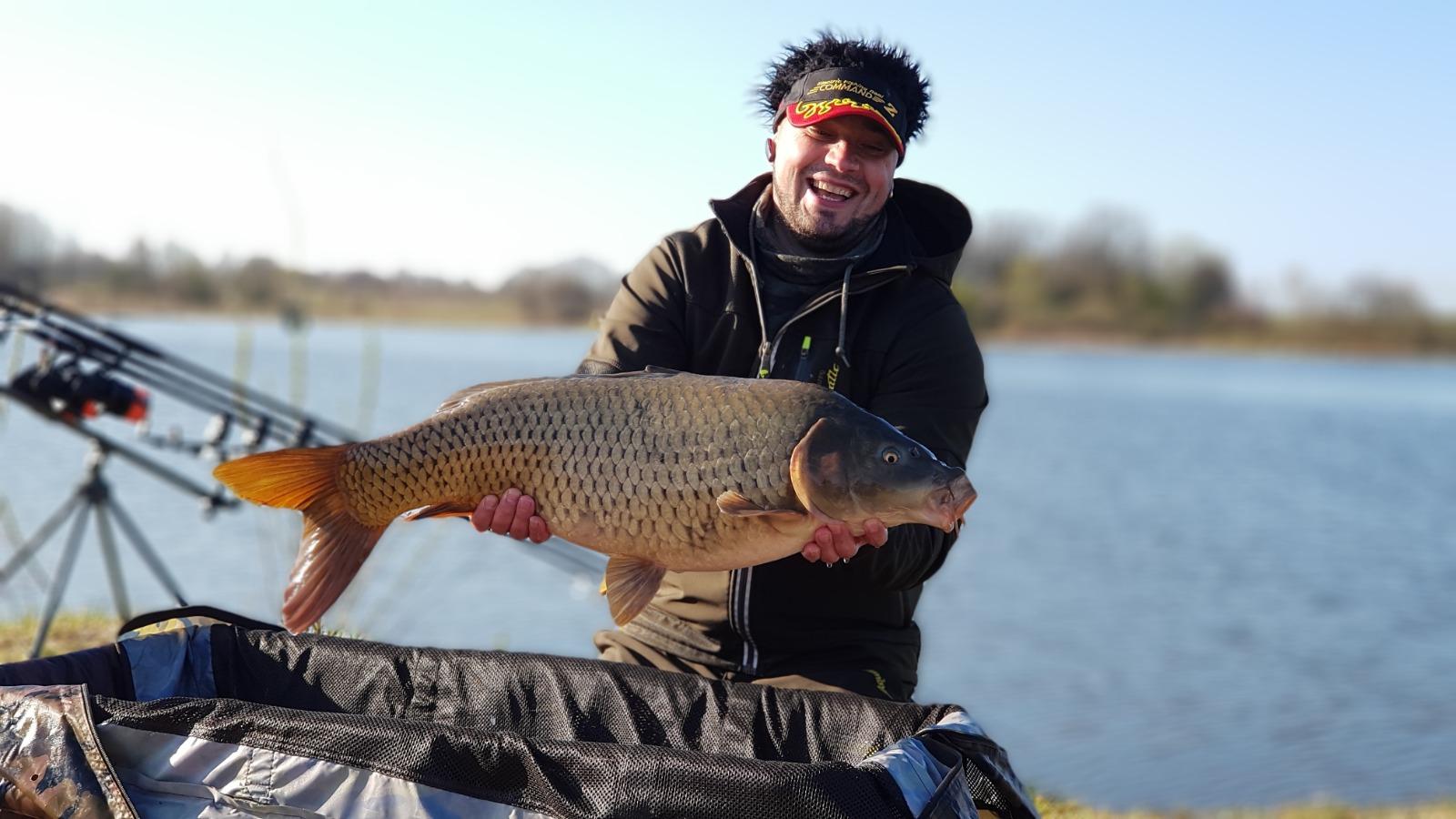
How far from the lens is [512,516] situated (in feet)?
6.55

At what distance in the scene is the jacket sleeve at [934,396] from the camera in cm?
221

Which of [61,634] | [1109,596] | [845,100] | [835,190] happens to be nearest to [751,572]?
[835,190]

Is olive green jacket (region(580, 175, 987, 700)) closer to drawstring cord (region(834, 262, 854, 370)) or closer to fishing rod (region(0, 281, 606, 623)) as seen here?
drawstring cord (region(834, 262, 854, 370))

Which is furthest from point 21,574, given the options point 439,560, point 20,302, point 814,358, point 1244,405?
point 1244,405

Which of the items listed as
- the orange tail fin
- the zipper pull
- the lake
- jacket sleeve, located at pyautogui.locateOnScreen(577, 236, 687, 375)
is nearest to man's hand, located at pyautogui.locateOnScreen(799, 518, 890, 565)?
the zipper pull

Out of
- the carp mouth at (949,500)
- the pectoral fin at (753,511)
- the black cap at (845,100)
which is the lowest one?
the pectoral fin at (753,511)

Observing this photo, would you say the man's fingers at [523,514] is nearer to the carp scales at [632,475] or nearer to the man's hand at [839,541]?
the carp scales at [632,475]

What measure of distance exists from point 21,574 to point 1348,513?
12.2m

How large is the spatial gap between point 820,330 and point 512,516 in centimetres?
67

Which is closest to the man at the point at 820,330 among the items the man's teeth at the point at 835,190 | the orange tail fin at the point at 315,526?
the man's teeth at the point at 835,190

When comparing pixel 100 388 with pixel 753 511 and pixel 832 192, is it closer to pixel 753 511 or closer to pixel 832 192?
pixel 832 192

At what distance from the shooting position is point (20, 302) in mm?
3805

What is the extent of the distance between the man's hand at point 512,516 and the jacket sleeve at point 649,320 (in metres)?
0.43

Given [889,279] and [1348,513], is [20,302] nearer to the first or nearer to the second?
[889,279]
